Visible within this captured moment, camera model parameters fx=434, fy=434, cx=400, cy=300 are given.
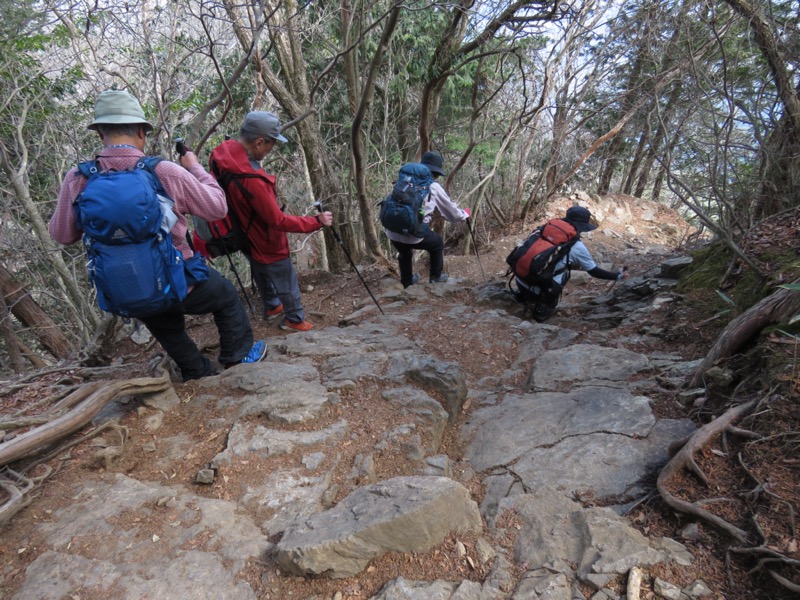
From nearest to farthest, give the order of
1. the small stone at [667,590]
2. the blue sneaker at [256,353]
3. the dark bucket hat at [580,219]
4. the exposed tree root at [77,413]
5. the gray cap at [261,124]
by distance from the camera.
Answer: the small stone at [667,590]
the exposed tree root at [77,413]
the gray cap at [261,124]
the blue sneaker at [256,353]
the dark bucket hat at [580,219]

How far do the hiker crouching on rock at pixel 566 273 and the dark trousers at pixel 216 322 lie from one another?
367 cm

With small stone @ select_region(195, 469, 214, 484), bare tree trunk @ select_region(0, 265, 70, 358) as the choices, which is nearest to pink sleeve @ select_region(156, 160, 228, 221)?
small stone @ select_region(195, 469, 214, 484)

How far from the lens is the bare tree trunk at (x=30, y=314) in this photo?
7541 mm

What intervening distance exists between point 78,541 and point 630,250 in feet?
39.5

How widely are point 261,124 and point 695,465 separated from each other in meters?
3.83

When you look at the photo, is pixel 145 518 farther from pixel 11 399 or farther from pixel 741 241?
pixel 741 241

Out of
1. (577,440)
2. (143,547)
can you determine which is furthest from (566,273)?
(143,547)

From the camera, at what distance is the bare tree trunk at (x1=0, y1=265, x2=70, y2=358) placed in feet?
24.7

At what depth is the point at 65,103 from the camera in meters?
10.2

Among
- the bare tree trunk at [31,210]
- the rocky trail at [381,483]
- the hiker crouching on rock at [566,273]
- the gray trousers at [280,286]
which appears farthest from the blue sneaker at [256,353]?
the bare tree trunk at [31,210]

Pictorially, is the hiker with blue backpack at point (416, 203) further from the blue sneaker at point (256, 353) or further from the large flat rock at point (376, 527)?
the large flat rock at point (376, 527)

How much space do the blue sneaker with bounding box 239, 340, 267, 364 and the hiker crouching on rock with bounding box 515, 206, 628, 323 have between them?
343 centimetres

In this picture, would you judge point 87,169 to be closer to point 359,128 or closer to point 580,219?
point 359,128

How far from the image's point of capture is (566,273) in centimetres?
548
